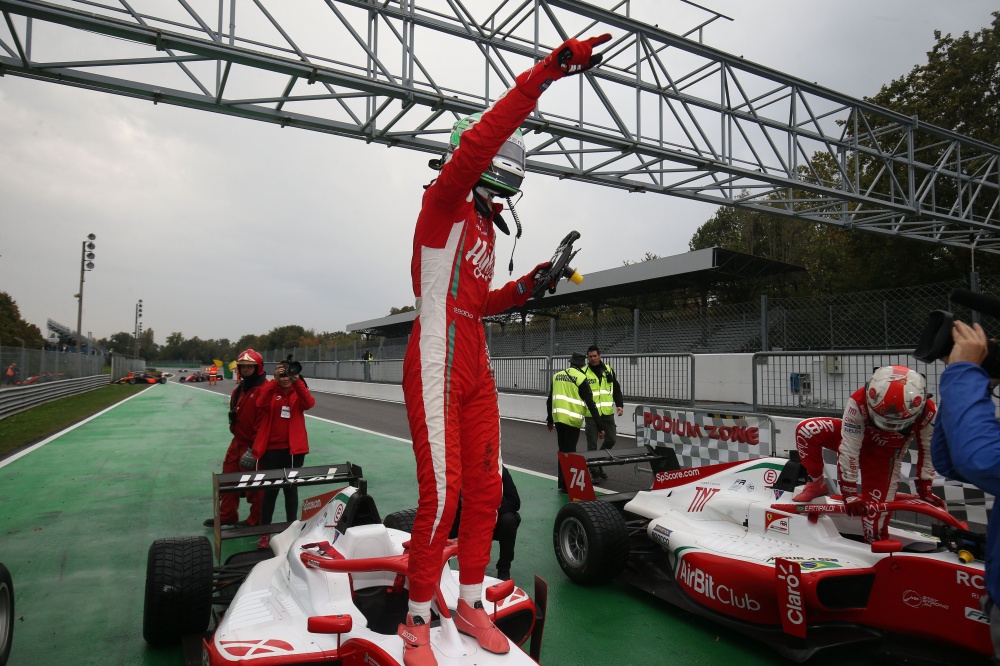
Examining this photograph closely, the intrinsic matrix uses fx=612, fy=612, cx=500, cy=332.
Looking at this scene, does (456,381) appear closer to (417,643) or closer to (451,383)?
(451,383)

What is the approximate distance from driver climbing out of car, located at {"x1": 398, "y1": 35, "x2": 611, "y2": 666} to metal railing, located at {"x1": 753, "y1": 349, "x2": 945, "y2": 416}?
674 cm

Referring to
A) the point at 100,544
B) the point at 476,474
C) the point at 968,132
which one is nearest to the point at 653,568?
the point at 476,474

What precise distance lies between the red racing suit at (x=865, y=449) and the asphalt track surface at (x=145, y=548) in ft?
A: 3.42

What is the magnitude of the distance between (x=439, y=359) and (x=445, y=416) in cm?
24

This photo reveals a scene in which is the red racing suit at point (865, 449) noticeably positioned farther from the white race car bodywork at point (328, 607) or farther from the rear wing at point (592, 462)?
the white race car bodywork at point (328, 607)

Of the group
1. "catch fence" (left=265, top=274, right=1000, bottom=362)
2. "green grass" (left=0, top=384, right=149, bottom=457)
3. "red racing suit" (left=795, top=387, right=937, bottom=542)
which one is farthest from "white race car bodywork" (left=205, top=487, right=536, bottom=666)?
"green grass" (left=0, top=384, right=149, bottom=457)

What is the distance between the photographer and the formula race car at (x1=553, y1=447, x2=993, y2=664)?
3033 millimetres

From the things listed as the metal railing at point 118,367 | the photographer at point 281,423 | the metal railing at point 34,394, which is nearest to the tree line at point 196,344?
the metal railing at point 118,367

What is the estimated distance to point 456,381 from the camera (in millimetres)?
2574

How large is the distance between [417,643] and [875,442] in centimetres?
310

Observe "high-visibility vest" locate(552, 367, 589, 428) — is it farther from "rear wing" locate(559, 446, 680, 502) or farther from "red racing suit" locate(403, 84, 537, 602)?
"red racing suit" locate(403, 84, 537, 602)

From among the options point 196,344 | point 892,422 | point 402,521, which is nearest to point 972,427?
point 892,422

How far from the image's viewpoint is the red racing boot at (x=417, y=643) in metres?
2.29

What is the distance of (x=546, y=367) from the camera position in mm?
16047
